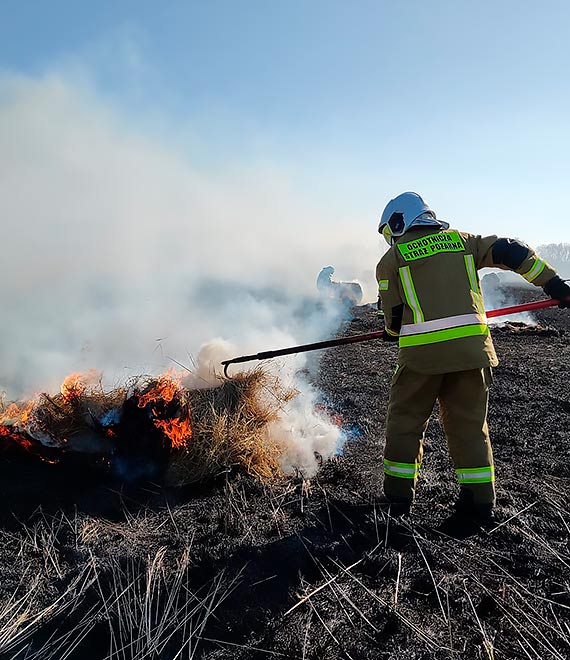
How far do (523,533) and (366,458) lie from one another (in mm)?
1653

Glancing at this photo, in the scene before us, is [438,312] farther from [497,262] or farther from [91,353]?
[91,353]

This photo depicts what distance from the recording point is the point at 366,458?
452cm

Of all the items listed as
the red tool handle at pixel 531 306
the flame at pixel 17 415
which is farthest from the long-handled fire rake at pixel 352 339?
the flame at pixel 17 415

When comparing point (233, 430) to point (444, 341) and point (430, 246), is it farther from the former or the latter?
point (430, 246)

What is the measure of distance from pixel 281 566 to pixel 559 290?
9.30 ft

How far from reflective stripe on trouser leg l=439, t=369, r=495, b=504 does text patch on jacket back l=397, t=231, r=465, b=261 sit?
89 centimetres

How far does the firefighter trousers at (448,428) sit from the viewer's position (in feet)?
10.9

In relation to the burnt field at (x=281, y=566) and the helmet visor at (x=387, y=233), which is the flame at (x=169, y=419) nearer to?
the burnt field at (x=281, y=566)

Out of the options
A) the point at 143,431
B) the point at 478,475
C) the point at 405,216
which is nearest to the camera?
the point at 478,475

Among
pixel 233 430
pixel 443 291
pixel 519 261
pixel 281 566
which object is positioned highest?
pixel 519 261

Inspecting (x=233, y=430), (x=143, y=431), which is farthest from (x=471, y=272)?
(x=143, y=431)

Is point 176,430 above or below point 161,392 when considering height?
below

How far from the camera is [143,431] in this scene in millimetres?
4016

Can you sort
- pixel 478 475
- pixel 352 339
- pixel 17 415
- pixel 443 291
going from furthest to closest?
pixel 352 339, pixel 17 415, pixel 443 291, pixel 478 475
